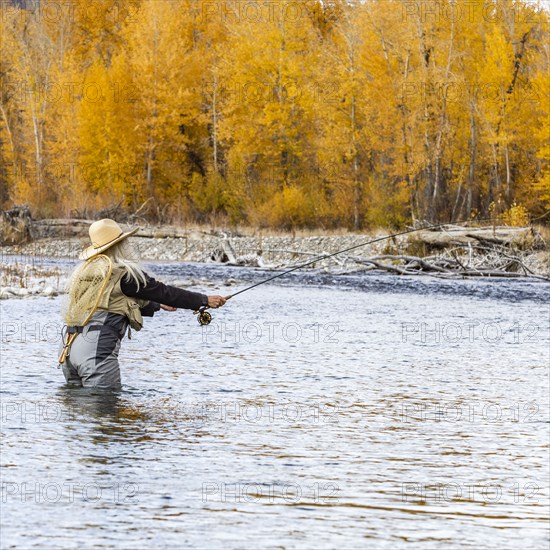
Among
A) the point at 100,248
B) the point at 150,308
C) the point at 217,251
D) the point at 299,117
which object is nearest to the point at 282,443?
the point at 150,308

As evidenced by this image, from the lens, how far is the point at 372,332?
12.8m

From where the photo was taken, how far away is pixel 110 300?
7.05 m

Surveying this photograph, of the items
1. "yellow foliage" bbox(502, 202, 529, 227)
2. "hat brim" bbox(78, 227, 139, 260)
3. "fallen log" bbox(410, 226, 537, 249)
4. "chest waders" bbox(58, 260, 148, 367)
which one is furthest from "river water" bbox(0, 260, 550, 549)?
"yellow foliage" bbox(502, 202, 529, 227)

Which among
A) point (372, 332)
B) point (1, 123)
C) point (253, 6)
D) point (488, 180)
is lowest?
point (372, 332)

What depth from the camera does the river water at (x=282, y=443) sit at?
15.1 ft

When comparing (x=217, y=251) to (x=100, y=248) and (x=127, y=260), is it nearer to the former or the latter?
(x=127, y=260)

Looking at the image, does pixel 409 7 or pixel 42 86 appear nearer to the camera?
pixel 409 7

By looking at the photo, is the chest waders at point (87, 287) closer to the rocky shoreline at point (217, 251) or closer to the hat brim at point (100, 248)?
the hat brim at point (100, 248)

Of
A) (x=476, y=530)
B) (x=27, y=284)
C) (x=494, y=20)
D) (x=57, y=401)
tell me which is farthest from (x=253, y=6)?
(x=476, y=530)

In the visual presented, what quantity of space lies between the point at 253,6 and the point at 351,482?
36.5 m

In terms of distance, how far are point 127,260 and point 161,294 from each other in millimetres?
356

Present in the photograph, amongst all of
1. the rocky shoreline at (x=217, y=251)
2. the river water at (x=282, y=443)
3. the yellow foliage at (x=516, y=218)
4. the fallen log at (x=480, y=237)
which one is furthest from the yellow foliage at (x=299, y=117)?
the river water at (x=282, y=443)

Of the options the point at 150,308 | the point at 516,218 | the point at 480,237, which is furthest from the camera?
the point at 516,218

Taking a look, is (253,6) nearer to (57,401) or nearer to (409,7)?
(409,7)
